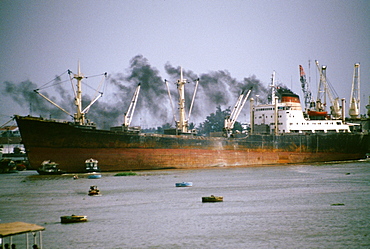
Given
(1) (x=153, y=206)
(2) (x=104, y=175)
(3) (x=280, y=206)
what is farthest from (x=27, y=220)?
(2) (x=104, y=175)

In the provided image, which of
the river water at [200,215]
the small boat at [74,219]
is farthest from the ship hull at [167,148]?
the small boat at [74,219]

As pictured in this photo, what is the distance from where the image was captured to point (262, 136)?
2594 inches

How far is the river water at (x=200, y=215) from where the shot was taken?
1823 cm

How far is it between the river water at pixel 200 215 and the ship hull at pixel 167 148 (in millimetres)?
9925

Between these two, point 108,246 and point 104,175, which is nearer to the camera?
point 108,246

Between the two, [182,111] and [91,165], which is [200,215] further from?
[182,111]

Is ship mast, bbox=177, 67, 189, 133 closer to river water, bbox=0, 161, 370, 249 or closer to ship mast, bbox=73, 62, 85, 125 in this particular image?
ship mast, bbox=73, 62, 85, 125

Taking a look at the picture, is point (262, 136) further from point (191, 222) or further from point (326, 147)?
point (191, 222)

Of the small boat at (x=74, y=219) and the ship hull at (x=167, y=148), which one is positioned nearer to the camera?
the small boat at (x=74, y=219)

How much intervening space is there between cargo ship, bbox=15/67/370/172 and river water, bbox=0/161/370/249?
33.6 feet

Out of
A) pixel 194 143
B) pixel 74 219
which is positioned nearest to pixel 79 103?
pixel 194 143

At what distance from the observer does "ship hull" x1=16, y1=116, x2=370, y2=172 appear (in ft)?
159

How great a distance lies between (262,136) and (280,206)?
40027 millimetres

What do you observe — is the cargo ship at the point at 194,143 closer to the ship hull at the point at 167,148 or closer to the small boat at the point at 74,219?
the ship hull at the point at 167,148
